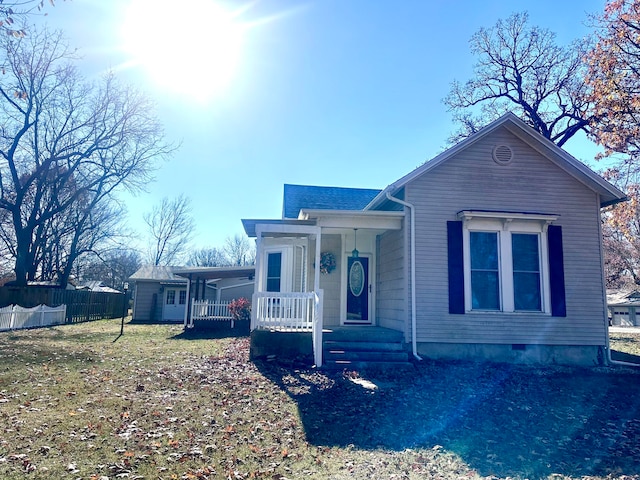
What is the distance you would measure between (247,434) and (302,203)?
415 inches

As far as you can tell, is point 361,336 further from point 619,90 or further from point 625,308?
point 625,308

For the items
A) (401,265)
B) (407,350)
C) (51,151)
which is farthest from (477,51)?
(51,151)

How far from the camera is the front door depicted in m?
11.8

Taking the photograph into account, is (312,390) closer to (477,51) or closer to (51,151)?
(477,51)

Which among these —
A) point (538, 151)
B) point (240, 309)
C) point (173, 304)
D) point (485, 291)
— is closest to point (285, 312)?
point (485, 291)

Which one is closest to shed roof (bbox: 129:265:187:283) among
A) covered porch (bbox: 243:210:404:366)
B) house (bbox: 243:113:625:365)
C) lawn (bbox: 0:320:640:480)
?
covered porch (bbox: 243:210:404:366)

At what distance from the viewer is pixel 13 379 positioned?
734cm

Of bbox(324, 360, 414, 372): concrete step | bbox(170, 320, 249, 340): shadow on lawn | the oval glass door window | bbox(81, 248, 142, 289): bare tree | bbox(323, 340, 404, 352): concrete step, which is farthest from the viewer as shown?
bbox(81, 248, 142, 289): bare tree

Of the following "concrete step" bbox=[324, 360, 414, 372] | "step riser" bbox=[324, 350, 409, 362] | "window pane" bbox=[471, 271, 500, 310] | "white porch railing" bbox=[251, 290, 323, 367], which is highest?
"window pane" bbox=[471, 271, 500, 310]

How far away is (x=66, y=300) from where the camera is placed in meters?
21.8

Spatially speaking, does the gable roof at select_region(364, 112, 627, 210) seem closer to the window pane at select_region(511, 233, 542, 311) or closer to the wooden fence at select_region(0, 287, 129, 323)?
the window pane at select_region(511, 233, 542, 311)

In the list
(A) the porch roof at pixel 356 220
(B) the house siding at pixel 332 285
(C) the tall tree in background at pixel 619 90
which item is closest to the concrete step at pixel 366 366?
(B) the house siding at pixel 332 285

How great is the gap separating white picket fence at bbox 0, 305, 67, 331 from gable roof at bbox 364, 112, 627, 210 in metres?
15.8

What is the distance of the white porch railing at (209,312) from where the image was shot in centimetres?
1844
